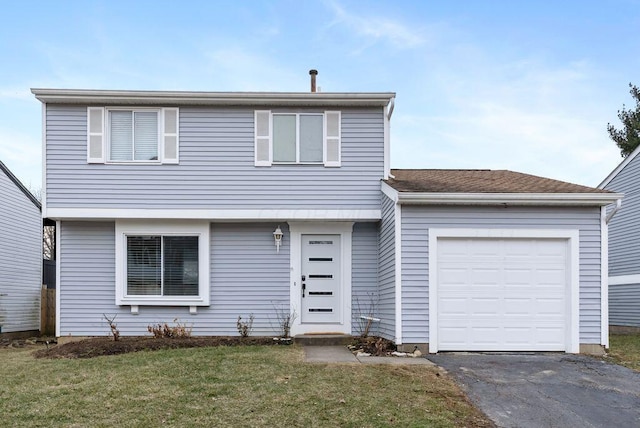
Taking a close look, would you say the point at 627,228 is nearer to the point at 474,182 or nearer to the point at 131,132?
the point at 474,182

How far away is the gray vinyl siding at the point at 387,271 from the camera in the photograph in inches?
375

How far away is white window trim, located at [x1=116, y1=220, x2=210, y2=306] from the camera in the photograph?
10750mm

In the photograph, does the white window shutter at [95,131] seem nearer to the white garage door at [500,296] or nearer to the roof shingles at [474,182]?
the roof shingles at [474,182]

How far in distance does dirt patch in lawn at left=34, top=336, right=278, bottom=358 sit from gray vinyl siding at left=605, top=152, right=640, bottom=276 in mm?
10076

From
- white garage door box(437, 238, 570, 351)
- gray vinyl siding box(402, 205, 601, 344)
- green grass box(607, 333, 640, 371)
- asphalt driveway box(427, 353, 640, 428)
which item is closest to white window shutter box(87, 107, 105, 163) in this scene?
A: gray vinyl siding box(402, 205, 601, 344)

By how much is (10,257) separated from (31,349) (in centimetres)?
422

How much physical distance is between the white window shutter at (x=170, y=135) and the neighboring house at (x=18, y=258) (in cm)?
559

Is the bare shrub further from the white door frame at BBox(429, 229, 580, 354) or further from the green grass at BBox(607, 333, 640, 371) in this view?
the green grass at BBox(607, 333, 640, 371)

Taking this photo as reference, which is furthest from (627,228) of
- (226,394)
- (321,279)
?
(226,394)

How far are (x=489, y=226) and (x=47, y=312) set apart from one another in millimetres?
11689

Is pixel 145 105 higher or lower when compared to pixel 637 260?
higher

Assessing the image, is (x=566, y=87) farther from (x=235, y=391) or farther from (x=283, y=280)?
(x=235, y=391)

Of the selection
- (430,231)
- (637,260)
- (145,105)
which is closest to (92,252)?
(145,105)

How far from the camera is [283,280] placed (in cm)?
1097
